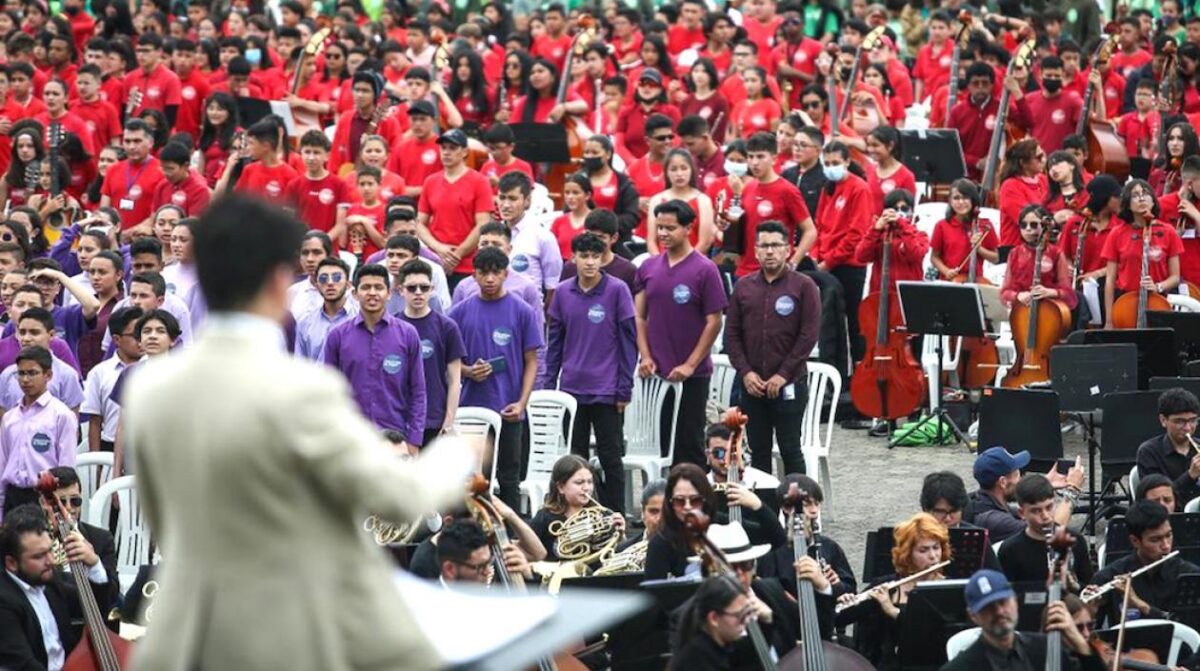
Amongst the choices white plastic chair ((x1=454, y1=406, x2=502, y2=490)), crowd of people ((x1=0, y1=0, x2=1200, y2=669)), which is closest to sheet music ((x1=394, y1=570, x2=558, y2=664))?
crowd of people ((x1=0, y1=0, x2=1200, y2=669))

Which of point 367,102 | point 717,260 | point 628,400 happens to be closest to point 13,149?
→ point 367,102

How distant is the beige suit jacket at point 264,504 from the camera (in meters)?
3.93

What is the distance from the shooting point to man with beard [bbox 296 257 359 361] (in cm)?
1194

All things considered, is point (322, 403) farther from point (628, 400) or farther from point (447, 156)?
point (447, 156)

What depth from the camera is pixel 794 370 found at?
485 inches

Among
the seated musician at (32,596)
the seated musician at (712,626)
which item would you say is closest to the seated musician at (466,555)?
the seated musician at (712,626)

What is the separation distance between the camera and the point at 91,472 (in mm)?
10969

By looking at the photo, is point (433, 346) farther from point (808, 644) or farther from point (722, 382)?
point (808, 644)

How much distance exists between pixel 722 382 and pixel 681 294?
1.08 meters

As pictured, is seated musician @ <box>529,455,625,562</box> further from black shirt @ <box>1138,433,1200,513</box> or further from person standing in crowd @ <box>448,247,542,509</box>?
black shirt @ <box>1138,433,1200,513</box>

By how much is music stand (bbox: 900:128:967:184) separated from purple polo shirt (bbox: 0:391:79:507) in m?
8.74

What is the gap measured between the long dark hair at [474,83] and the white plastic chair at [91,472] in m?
9.33

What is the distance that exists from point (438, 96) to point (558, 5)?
3973mm

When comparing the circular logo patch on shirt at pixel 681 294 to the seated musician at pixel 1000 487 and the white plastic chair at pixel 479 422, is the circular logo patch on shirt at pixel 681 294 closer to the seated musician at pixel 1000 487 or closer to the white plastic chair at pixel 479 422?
the white plastic chair at pixel 479 422
